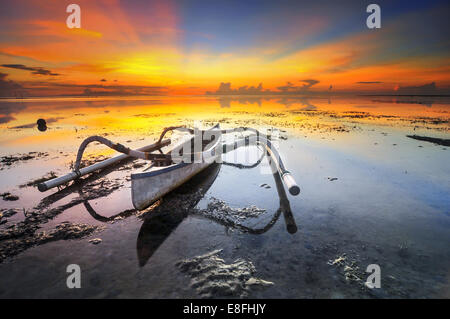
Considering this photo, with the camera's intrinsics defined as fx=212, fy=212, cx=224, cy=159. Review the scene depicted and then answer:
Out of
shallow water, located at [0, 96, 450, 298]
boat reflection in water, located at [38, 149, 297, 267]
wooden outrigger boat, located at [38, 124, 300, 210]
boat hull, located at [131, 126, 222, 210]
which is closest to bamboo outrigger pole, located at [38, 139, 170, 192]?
wooden outrigger boat, located at [38, 124, 300, 210]

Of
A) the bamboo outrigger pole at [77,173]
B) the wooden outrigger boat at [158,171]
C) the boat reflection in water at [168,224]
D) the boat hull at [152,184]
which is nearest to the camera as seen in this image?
the boat reflection in water at [168,224]

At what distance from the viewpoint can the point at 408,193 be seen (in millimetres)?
8195

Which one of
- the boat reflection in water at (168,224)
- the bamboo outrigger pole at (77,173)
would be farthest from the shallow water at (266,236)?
the bamboo outrigger pole at (77,173)

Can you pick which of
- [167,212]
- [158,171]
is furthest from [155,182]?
[167,212]

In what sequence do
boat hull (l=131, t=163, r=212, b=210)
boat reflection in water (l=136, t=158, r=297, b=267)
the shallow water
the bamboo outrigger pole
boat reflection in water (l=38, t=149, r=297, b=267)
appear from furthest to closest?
the bamboo outrigger pole, boat hull (l=131, t=163, r=212, b=210), boat reflection in water (l=38, t=149, r=297, b=267), boat reflection in water (l=136, t=158, r=297, b=267), the shallow water

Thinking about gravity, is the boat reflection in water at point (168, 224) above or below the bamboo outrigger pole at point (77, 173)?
below

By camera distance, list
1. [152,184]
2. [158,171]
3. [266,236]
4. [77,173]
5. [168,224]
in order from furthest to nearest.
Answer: [77,173] < [158,171] < [152,184] < [168,224] < [266,236]

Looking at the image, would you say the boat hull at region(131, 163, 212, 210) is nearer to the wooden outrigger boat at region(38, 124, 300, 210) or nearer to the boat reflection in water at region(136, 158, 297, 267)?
the wooden outrigger boat at region(38, 124, 300, 210)

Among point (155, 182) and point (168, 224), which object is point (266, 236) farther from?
point (155, 182)

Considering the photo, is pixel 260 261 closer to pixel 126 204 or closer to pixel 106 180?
pixel 126 204

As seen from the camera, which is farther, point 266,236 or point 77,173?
point 77,173

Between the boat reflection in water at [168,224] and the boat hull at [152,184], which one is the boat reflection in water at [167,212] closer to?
the boat reflection in water at [168,224]

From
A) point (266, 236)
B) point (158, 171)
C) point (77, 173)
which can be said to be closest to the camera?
point (266, 236)

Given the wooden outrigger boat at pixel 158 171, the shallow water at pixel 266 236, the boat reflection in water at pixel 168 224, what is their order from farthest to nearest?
the wooden outrigger boat at pixel 158 171
the boat reflection in water at pixel 168 224
the shallow water at pixel 266 236
